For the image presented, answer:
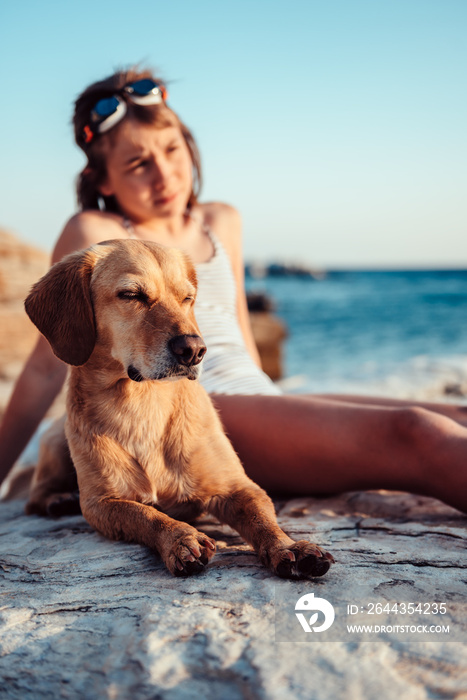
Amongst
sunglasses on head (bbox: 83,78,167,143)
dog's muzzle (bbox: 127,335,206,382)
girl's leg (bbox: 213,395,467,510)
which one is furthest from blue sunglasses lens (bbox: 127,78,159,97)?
dog's muzzle (bbox: 127,335,206,382)

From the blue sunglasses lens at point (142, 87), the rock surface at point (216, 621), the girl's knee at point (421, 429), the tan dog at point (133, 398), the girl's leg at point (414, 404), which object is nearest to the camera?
the rock surface at point (216, 621)

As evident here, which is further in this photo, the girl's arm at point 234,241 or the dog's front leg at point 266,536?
the girl's arm at point 234,241

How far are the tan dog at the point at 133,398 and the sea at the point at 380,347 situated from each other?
3061 mm

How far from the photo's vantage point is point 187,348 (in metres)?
2.31

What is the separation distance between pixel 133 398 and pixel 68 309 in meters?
0.48

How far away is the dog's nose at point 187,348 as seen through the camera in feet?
7.59

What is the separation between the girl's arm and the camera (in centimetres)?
445

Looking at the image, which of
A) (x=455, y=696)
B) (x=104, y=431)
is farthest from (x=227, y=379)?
(x=455, y=696)

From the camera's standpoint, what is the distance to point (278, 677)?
A: 4.94ft

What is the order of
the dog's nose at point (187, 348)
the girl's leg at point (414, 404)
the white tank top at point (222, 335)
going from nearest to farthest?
the dog's nose at point (187, 348), the girl's leg at point (414, 404), the white tank top at point (222, 335)

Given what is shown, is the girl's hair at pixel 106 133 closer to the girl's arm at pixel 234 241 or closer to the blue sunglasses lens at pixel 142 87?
the blue sunglasses lens at pixel 142 87

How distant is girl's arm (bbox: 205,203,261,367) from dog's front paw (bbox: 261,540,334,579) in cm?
242

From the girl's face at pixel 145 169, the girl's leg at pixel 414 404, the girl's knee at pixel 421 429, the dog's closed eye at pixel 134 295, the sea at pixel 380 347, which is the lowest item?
the sea at pixel 380 347

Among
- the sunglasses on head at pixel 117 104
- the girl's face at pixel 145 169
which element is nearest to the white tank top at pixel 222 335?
the girl's face at pixel 145 169
